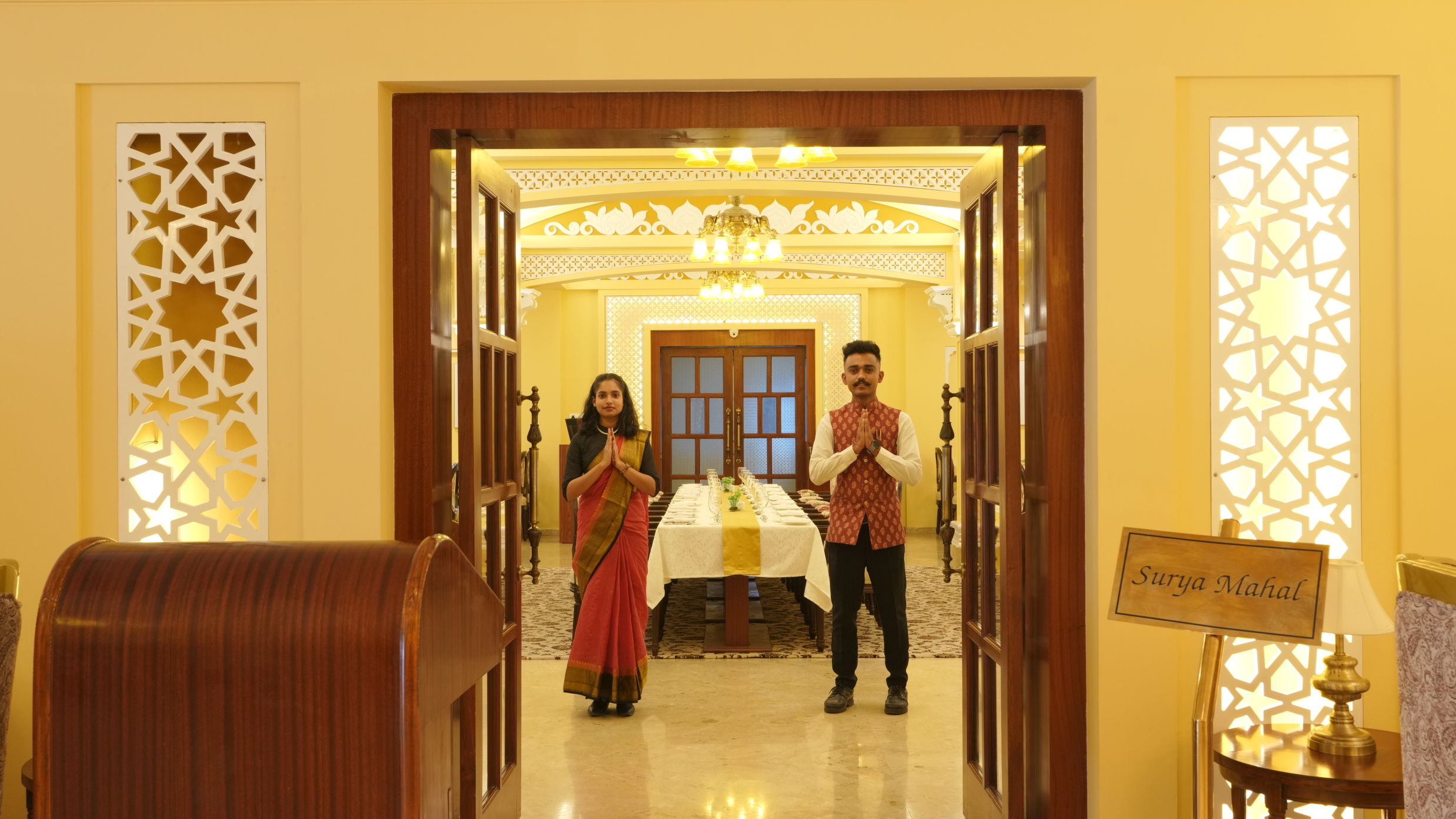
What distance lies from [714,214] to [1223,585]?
22.9 feet

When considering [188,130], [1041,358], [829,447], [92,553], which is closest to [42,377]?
[188,130]

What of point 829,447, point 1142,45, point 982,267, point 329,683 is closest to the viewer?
A: point 329,683

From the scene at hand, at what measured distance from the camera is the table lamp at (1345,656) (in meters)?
2.24

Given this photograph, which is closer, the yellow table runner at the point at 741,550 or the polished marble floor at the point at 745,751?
the polished marble floor at the point at 745,751

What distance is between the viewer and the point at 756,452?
12.6 m

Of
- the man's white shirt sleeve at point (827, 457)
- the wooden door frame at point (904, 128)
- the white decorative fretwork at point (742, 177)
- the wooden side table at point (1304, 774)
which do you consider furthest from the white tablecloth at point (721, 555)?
the wooden side table at point (1304, 774)

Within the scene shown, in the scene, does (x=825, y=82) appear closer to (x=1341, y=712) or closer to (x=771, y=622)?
(x=1341, y=712)

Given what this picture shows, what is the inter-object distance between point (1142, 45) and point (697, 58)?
1.19 meters

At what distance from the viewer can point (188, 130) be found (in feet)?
A: 9.37

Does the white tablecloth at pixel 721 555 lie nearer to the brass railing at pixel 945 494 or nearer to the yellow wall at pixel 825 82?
the brass railing at pixel 945 494

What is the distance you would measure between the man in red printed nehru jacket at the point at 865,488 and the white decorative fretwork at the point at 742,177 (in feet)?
10.0

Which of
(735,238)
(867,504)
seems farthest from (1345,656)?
(735,238)

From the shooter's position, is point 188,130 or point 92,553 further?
point 188,130

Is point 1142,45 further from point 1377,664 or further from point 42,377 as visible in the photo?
point 42,377
